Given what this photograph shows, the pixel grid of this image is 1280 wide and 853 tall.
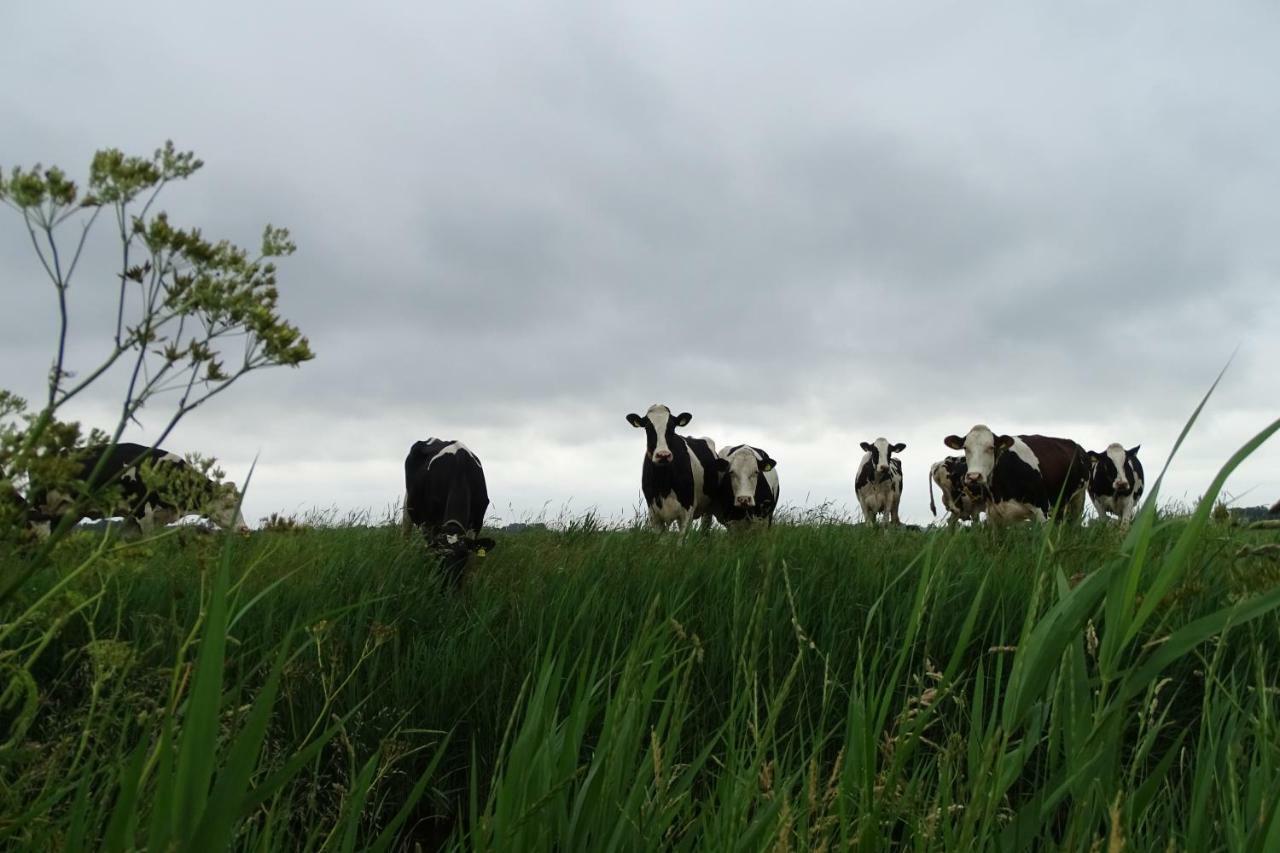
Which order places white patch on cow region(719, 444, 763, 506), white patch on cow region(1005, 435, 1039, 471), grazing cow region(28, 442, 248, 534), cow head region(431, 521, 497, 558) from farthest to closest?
white patch on cow region(1005, 435, 1039, 471) < white patch on cow region(719, 444, 763, 506) < cow head region(431, 521, 497, 558) < grazing cow region(28, 442, 248, 534)

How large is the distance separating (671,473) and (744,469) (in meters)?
1.30

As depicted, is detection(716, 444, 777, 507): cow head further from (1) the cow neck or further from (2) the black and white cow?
(2) the black and white cow

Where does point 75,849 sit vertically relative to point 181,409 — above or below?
below

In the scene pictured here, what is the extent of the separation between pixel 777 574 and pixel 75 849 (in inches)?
161

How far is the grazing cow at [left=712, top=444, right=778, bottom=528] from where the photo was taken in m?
15.3

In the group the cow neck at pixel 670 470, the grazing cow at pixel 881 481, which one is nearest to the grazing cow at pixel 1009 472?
the cow neck at pixel 670 470

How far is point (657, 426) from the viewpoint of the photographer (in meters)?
15.1

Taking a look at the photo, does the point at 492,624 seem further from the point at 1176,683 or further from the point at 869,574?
the point at 1176,683

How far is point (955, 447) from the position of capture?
15578mm

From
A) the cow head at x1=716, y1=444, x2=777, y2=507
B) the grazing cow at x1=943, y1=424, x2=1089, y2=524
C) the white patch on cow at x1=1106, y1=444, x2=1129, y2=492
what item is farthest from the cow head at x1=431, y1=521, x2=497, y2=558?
the white patch on cow at x1=1106, y1=444, x2=1129, y2=492

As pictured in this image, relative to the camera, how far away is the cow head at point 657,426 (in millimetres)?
14891

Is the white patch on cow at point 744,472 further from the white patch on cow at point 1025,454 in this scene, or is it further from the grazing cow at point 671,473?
the white patch on cow at point 1025,454

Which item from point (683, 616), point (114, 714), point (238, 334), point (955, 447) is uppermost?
point (955, 447)

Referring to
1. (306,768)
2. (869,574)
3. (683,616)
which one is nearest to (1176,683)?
(869,574)
